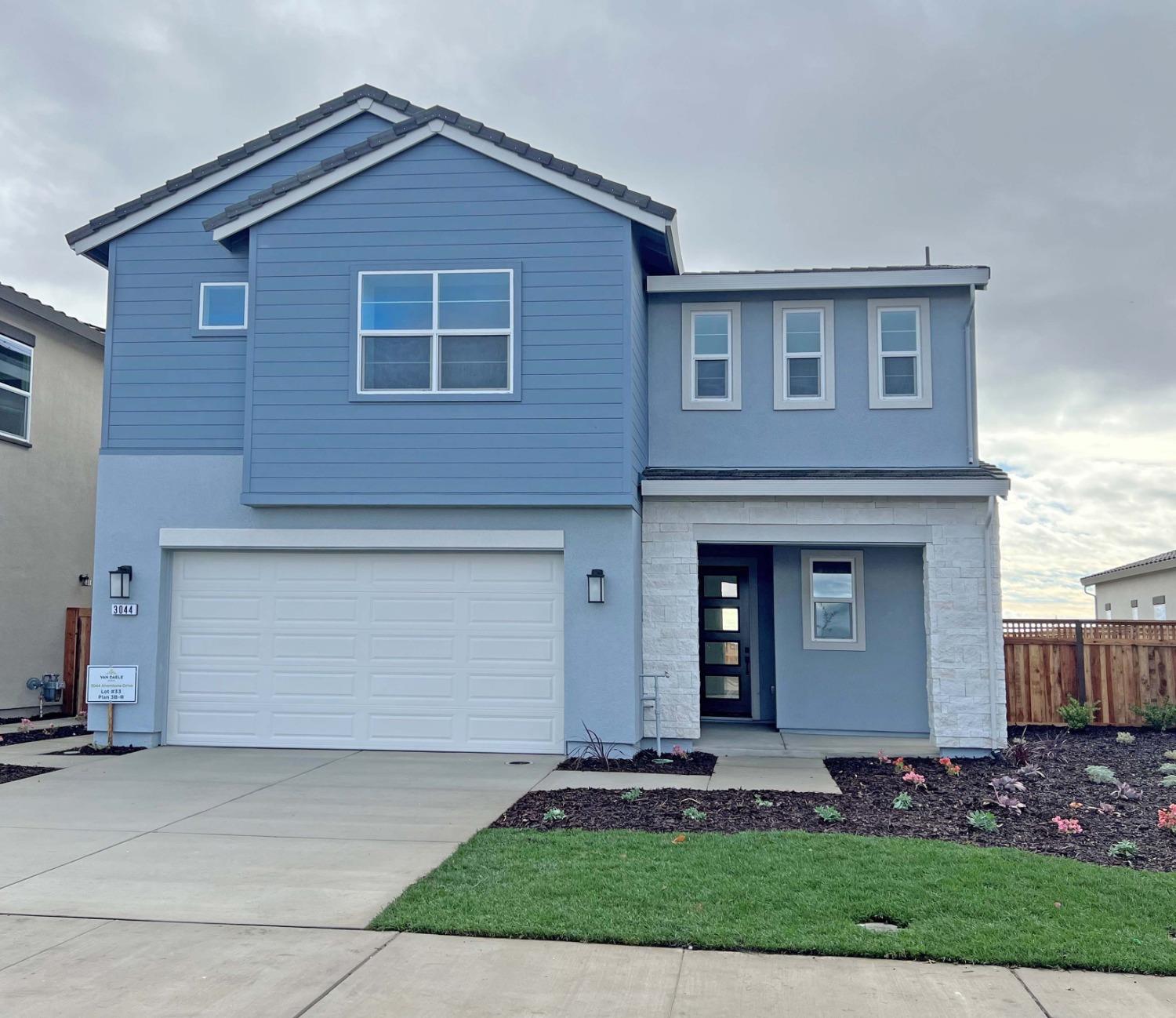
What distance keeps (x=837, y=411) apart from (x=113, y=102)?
34.0 feet

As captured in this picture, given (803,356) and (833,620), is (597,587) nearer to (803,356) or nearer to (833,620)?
(833,620)

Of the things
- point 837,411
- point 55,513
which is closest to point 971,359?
point 837,411

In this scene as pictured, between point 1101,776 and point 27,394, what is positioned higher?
point 27,394

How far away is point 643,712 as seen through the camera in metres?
12.1

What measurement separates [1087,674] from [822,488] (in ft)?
18.7

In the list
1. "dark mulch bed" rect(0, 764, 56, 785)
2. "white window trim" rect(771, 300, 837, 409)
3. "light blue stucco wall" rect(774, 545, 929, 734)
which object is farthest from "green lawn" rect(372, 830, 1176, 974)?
"white window trim" rect(771, 300, 837, 409)

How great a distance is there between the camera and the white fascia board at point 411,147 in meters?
11.8

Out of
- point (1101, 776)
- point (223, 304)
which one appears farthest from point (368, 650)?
point (1101, 776)

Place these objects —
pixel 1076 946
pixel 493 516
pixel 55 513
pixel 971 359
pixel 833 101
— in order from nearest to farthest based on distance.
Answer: pixel 1076 946 → pixel 493 516 → pixel 971 359 → pixel 833 101 → pixel 55 513

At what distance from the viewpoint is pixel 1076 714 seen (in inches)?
559

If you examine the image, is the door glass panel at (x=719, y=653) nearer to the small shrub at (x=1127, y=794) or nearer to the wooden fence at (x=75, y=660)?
the small shrub at (x=1127, y=794)

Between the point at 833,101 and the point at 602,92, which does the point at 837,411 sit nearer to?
the point at 833,101

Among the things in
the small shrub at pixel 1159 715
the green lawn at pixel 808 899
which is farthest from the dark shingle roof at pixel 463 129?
the small shrub at pixel 1159 715

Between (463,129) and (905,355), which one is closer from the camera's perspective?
(463,129)
